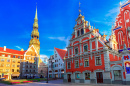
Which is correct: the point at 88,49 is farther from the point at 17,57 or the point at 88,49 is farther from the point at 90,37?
the point at 17,57

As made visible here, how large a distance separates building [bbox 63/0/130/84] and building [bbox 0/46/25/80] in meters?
36.2

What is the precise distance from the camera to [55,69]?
57.8 metres

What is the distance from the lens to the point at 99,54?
2497 centimetres

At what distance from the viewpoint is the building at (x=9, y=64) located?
54850 millimetres

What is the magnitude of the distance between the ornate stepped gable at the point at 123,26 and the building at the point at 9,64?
50557 mm

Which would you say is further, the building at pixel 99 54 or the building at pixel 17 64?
the building at pixel 17 64

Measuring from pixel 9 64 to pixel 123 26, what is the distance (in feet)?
175

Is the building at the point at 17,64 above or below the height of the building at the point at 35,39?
below

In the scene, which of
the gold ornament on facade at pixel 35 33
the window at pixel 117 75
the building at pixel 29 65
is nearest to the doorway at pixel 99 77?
the window at pixel 117 75

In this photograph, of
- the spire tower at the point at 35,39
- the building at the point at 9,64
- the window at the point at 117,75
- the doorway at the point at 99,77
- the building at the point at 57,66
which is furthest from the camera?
the spire tower at the point at 35,39

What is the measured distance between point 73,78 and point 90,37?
11766 millimetres

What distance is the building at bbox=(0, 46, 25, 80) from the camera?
5485 centimetres

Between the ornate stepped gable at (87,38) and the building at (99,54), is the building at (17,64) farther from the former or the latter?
Answer: the ornate stepped gable at (87,38)

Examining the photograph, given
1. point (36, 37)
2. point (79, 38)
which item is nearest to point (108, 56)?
point (79, 38)
